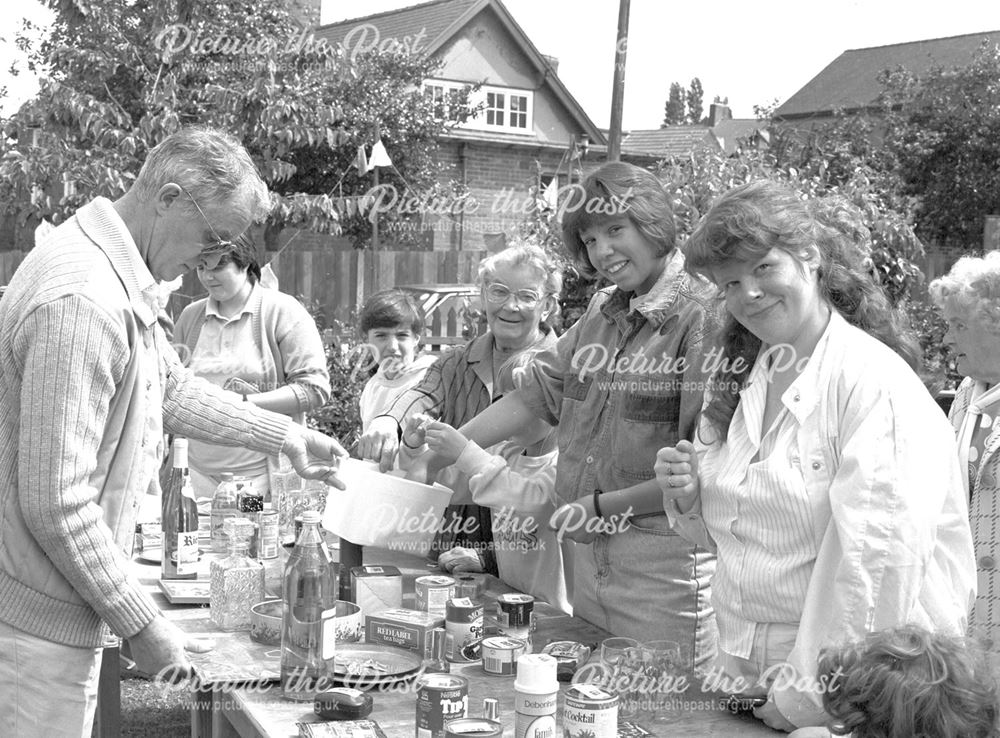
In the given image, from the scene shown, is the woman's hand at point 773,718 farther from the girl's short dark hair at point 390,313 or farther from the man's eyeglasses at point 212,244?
the girl's short dark hair at point 390,313

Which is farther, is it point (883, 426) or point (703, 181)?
point (703, 181)

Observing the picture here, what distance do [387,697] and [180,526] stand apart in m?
1.21

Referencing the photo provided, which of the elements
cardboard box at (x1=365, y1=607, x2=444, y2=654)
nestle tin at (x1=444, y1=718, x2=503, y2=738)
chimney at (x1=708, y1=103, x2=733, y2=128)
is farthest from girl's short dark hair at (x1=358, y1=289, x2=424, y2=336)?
chimney at (x1=708, y1=103, x2=733, y2=128)

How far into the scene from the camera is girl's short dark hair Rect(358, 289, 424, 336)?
500 cm

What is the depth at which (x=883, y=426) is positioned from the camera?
6.13ft

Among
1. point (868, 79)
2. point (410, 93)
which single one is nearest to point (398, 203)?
point (410, 93)

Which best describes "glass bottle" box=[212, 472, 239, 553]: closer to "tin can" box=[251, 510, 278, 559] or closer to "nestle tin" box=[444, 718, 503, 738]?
"tin can" box=[251, 510, 278, 559]

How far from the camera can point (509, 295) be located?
3543 millimetres

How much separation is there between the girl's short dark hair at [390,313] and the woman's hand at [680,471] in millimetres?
2954

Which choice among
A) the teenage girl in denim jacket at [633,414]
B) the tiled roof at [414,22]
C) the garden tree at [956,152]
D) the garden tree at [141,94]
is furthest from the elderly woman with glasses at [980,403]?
the tiled roof at [414,22]

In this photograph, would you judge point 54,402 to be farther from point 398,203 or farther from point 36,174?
point 398,203

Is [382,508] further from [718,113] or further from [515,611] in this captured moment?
[718,113]

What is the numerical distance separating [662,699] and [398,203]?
17.2 m

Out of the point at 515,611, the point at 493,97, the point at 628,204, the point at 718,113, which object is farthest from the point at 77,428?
the point at 718,113
